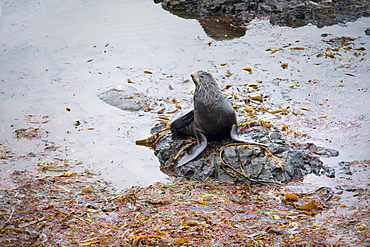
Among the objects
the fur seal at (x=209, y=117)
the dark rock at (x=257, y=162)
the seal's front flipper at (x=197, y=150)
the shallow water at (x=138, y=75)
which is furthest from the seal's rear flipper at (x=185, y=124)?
the shallow water at (x=138, y=75)

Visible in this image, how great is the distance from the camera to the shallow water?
7430 mm

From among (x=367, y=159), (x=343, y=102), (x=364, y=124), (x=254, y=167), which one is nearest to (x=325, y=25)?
(x=343, y=102)

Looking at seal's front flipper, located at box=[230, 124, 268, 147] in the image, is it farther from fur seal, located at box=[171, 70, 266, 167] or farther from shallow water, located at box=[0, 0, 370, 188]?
shallow water, located at box=[0, 0, 370, 188]

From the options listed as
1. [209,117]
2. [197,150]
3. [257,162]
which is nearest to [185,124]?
[209,117]

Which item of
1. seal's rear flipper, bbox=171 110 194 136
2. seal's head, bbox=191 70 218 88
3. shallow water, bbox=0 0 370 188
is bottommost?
shallow water, bbox=0 0 370 188

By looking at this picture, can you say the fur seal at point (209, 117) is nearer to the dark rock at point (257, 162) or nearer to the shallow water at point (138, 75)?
the dark rock at point (257, 162)

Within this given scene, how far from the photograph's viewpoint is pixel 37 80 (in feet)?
34.7

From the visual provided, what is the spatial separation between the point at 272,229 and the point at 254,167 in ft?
5.59

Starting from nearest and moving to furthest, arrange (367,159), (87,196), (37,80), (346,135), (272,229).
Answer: (272,229) < (87,196) < (367,159) < (346,135) < (37,80)

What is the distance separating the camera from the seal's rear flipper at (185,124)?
23.6ft

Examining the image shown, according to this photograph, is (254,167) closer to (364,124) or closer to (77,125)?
(364,124)

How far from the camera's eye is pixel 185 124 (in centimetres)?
721

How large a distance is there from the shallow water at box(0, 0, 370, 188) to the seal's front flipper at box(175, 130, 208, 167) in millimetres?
398

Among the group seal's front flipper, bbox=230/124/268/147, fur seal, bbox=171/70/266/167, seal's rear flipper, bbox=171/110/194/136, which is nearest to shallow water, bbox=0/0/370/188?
seal's rear flipper, bbox=171/110/194/136
